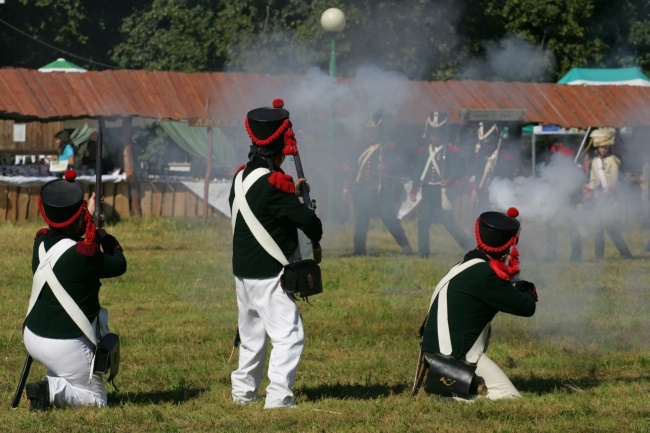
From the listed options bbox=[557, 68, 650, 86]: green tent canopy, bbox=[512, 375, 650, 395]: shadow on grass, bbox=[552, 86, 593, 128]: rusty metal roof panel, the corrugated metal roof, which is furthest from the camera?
bbox=[557, 68, 650, 86]: green tent canopy

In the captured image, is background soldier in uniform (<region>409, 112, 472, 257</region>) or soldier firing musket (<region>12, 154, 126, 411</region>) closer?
soldier firing musket (<region>12, 154, 126, 411</region>)

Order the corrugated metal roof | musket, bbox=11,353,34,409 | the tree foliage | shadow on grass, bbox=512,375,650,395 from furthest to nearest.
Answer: the tree foliage, the corrugated metal roof, shadow on grass, bbox=512,375,650,395, musket, bbox=11,353,34,409

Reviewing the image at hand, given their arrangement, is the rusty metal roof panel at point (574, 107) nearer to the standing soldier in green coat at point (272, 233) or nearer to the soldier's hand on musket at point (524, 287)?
the soldier's hand on musket at point (524, 287)

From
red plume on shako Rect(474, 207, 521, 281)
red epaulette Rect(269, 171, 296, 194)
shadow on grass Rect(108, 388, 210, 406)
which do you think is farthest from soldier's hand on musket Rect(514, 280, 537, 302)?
shadow on grass Rect(108, 388, 210, 406)

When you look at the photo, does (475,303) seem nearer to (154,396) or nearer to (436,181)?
(154,396)

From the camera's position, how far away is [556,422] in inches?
265

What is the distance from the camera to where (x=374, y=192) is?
16.3m

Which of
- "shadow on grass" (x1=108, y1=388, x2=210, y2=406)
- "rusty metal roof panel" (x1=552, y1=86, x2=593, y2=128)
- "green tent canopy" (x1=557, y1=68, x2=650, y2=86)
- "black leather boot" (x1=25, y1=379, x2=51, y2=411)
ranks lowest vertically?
"shadow on grass" (x1=108, y1=388, x2=210, y2=406)

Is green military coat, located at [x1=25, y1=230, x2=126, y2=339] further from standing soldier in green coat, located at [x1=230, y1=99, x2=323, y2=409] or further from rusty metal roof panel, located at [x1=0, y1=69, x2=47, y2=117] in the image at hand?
rusty metal roof panel, located at [x1=0, y1=69, x2=47, y2=117]

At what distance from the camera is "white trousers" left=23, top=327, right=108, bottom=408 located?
682cm

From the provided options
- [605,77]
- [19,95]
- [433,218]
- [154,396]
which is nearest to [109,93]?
[19,95]

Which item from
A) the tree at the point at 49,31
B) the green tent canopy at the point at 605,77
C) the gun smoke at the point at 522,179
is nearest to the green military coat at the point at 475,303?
the gun smoke at the point at 522,179

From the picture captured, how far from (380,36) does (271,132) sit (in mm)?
21984

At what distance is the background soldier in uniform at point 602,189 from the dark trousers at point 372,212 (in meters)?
2.74
